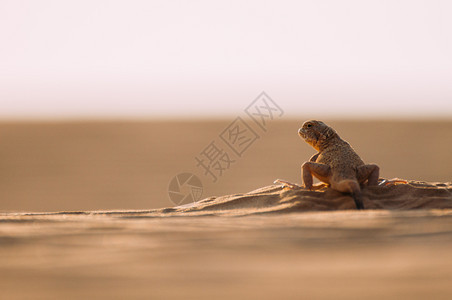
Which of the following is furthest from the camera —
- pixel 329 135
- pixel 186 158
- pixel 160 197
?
pixel 186 158

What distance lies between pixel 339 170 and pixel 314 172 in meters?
0.35

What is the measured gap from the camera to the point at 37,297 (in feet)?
14.3

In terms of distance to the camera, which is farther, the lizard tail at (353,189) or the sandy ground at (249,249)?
the lizard tail at (353,189)

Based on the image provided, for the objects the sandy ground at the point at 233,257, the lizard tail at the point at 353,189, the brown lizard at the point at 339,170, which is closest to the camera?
the sandy ground at the point at 233,257

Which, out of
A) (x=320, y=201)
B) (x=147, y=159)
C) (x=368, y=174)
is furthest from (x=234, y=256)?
(x=147, y=159)

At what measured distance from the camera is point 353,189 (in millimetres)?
8148

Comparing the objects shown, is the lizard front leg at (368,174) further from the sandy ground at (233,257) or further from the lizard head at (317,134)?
the sandy ground at (233,257)

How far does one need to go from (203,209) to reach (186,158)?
18.5 meters

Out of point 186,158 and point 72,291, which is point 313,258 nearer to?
point 72,291

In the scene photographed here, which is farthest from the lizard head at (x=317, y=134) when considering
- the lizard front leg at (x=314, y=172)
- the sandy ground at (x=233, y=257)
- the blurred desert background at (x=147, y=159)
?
the blurred desert background at (x=147, y=159)

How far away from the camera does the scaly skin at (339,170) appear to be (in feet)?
27.2

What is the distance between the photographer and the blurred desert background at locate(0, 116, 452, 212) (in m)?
20.8

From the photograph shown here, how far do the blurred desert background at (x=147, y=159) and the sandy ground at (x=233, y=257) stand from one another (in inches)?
460

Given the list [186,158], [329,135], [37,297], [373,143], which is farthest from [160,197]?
[37,297]
